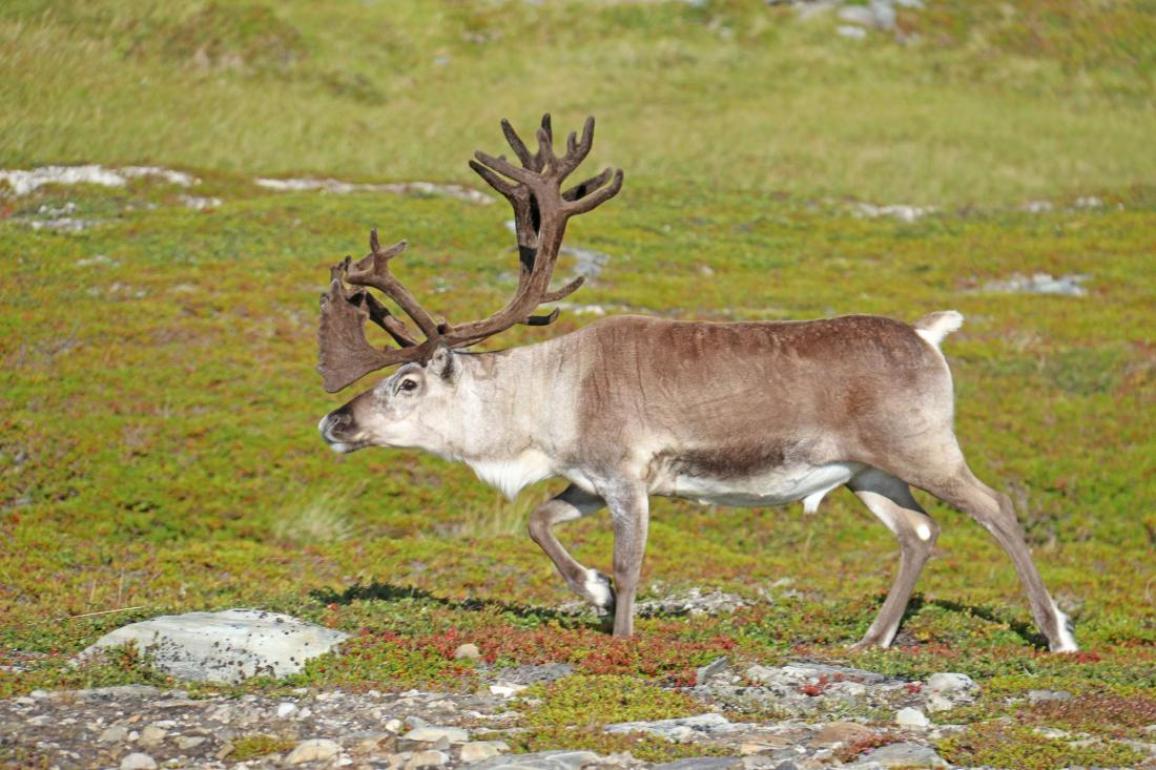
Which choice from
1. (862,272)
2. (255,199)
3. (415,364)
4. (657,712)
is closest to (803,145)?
(862,272)

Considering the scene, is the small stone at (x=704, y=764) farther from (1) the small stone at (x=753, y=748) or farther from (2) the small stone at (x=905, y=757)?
(2) the small stone at (x=905, y=757)

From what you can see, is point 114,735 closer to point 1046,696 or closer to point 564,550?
point 564,550

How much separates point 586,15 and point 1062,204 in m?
23.2

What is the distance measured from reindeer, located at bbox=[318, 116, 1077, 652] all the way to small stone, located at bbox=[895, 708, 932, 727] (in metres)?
2.64

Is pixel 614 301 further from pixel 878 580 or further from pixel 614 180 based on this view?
pixel 614 180

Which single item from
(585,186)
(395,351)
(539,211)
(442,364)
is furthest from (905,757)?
(585,186)

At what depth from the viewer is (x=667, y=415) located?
11.7m

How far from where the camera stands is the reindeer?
11.6 meters

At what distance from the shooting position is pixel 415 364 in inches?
482

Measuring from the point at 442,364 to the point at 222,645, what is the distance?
3.17 m

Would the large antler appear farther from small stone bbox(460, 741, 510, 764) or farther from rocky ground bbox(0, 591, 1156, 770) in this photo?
small stone bbox(460, 741, 510, 764)

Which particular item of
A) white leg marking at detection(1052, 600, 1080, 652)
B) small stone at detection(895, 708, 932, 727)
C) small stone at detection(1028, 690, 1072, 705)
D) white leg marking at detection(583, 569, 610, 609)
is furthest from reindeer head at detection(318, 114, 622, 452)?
small stone at detection(1028, 690, 1072, 705)

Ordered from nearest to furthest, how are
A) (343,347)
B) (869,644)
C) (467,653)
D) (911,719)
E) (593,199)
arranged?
(911,719) → (467,653) → (869,644) → (343,347) → (593,199)

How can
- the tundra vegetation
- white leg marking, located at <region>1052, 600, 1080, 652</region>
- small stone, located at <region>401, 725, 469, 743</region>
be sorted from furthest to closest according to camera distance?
the tundra vegetation
white leg marking, located at <region>1052, 600, 1080, 652</region>
small stone, located at <region>401, 725, 469, 743</region>
